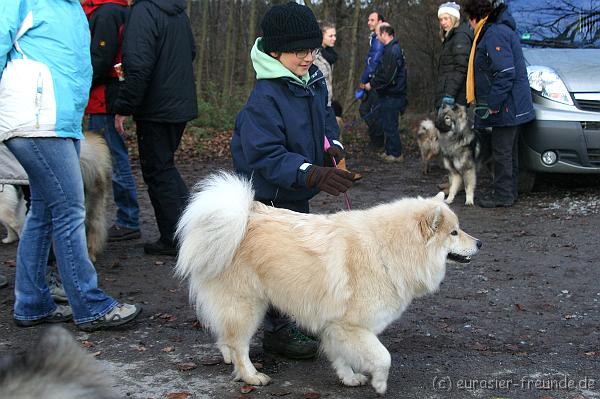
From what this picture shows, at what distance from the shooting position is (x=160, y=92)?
5758 millimetres

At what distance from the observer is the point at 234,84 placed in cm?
1805

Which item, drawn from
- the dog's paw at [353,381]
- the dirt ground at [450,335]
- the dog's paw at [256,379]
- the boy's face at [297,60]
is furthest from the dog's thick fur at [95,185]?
the dog's paw at [353,381]

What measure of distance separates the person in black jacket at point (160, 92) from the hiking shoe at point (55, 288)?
1203 millimetres

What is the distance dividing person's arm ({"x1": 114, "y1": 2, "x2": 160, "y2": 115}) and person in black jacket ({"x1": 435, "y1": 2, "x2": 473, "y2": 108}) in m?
4.40

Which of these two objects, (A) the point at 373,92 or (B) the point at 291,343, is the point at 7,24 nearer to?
(B) the point at 291,343

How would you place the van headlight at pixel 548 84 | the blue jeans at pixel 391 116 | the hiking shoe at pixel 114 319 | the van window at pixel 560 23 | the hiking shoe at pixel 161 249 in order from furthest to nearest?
1. the blue jeans at pixel 391 116
2. the van window at pixel 560 23
3. the van headlight at pixel 548 84
4. the hiking shoe at pixel 161 249
5. the hiking shoe at pixel 114 319

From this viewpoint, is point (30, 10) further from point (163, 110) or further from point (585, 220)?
point (585, 220)

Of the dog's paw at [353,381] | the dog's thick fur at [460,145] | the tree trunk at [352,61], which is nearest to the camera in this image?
the dog's paw at [353,381]

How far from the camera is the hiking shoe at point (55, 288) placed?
491 centimetres

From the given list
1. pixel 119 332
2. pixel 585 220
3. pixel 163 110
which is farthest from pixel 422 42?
pixel 119 332

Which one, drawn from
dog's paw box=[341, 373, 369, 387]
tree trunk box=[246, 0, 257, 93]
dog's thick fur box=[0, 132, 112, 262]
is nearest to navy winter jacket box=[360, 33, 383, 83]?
tree trunk box=[246, 0, 257, 93]

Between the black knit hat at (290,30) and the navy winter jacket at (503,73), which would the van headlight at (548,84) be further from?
the black knit hat at (290,30)

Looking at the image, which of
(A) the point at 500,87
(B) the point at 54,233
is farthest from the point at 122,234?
(A) the point at 500,87

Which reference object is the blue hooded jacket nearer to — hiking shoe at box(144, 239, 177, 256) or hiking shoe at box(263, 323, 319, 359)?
hiking shoe at box(263, 323, 319, 359)
